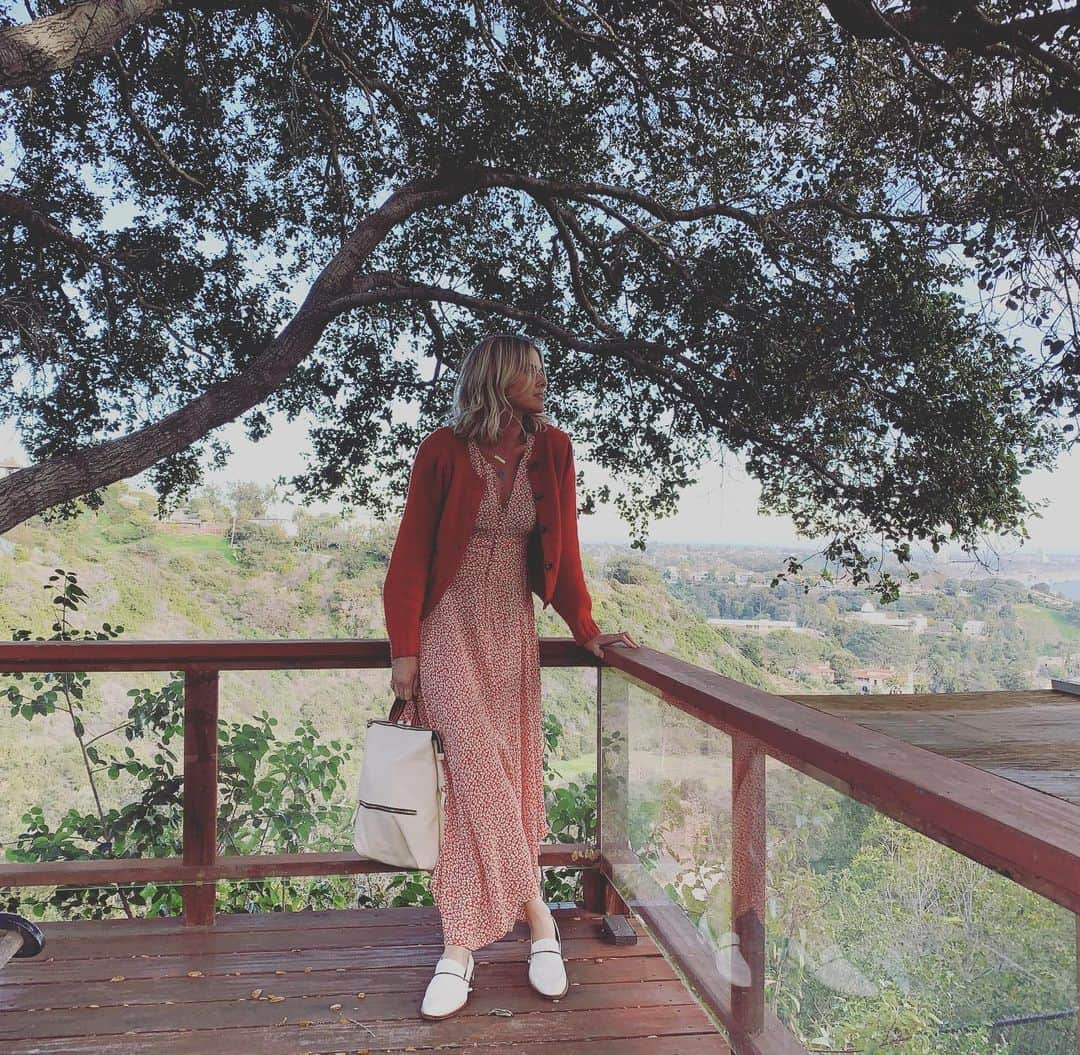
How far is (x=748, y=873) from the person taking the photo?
1.76 metres

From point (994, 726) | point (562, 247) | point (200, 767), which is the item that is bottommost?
point (994, 726)

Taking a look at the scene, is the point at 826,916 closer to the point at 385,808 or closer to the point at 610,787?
the point at 385,808

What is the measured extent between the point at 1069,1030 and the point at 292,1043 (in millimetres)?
1783

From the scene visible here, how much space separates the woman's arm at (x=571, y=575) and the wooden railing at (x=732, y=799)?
0.13m

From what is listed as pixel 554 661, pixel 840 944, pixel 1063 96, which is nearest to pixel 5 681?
pixel 554 661

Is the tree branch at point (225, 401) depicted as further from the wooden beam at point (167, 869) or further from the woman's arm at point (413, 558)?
the woman's arm at point (413, 558)

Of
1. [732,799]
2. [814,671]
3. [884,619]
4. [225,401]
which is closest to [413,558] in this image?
[732,799]

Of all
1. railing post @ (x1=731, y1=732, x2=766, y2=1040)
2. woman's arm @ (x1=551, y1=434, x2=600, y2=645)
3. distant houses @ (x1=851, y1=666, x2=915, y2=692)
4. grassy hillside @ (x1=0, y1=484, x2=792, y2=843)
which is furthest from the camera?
distant houses @ (x1=851, y1=666, x2=915, y2=692)

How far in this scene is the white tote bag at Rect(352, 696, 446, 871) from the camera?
7.36 feet

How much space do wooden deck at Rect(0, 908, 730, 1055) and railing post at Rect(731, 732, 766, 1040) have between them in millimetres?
378

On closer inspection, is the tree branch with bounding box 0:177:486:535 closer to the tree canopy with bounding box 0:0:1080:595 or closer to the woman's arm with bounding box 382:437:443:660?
the tree canopy with bounding box 0:0:1080:595

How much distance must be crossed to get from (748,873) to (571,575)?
1.03 metres

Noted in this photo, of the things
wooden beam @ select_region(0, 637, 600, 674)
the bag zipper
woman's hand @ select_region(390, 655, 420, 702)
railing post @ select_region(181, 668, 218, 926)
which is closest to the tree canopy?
wooden beam @ select_region(0, 637, 600, 674)

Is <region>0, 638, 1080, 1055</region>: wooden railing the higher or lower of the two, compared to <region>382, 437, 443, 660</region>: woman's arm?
lower
